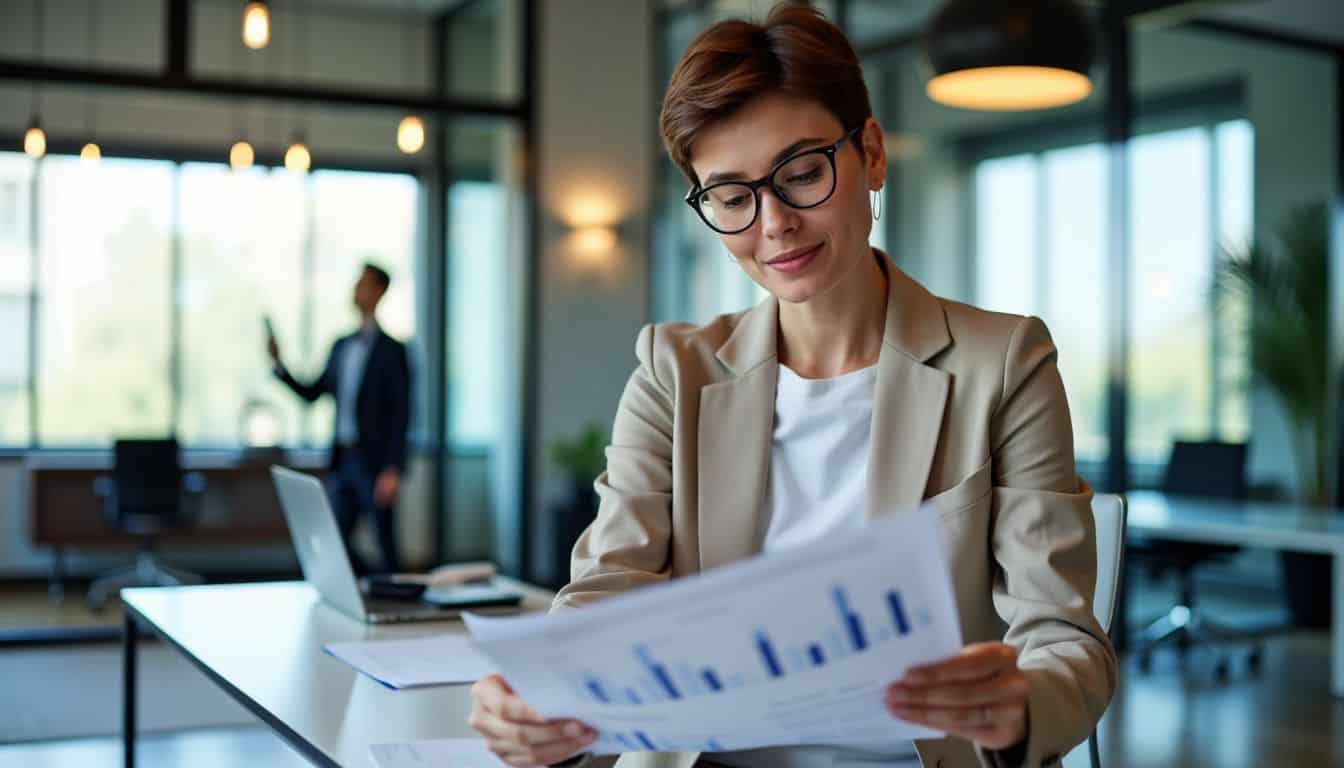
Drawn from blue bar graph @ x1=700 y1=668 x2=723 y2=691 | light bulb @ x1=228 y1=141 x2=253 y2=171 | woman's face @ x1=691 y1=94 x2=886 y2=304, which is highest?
light bulb @ x1=228 y1=141 x2=253 y2=171

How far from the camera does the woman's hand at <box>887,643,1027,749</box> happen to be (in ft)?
3.43

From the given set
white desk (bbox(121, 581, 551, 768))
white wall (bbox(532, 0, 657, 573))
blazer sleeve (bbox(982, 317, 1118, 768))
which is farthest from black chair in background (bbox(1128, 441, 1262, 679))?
blazer sleeve (bbox(982, 317, 1118, 768))

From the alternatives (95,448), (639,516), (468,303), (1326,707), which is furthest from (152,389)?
(639,516)

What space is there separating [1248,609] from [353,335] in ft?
16.9

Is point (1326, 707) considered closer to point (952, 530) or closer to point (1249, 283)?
point (1249, 283)

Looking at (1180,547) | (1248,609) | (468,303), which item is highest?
(468,303)

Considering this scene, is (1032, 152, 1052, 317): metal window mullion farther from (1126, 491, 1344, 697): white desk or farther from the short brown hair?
the short brown hair

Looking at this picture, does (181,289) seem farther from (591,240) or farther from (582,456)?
(582,456)

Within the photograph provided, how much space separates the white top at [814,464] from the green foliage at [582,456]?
6560 mm

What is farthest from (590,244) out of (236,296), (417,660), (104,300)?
(417,660)

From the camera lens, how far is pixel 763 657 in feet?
3.24

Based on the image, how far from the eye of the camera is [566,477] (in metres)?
8.38

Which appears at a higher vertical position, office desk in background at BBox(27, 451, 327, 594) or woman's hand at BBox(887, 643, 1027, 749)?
woman's hand at BBox(887, 643, 1027, 749)

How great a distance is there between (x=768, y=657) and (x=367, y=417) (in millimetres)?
5863
